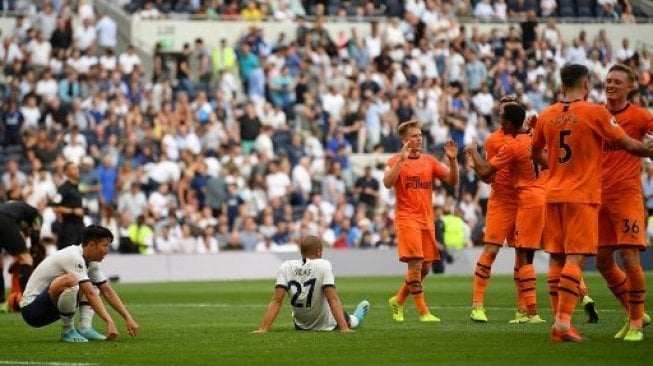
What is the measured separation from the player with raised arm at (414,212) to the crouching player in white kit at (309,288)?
2.46 m

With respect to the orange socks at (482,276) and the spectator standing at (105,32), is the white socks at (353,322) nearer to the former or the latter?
the orange socks at (482,276)

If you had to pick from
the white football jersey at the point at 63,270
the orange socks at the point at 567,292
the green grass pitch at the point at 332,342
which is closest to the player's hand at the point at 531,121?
the green grass pitch at the point at 332,342

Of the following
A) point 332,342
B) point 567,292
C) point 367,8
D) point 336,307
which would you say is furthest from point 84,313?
point 367,8

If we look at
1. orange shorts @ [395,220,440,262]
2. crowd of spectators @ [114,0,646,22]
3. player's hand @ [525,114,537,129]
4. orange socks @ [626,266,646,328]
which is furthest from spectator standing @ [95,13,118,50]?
orange socks @ [626,266,646,328]

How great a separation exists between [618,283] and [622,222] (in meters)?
0.85

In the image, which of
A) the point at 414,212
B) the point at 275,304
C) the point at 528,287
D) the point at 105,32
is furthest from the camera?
the point at 105,32

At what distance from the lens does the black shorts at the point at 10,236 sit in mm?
23359

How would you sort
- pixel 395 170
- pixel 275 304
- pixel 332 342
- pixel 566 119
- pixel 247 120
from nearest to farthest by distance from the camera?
pixel 566 119
pixel 332 342
pixel 275 304
pixel 395 170
pixel 247 120

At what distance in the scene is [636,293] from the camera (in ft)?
51.6

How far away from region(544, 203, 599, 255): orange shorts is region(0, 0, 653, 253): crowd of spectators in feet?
66.3

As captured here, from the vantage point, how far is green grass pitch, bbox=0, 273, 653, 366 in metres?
14.2

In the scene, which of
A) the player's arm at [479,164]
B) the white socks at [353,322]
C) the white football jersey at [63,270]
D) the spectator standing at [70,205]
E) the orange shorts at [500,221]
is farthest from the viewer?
the spectator standing at [70,205]

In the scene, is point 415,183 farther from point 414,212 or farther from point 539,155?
point 539,155

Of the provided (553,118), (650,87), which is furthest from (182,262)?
(553,118)
